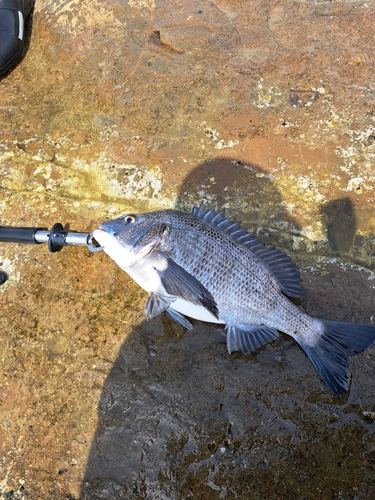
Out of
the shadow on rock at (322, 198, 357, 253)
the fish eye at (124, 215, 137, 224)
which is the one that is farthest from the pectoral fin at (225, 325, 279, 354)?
the fish eye at (124, 215, 137, 224)

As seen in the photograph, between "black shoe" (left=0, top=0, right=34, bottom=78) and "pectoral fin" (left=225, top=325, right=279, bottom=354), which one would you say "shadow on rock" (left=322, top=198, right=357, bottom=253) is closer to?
"pectoral fin" (left=225, top=325, right=279, bottom=354)

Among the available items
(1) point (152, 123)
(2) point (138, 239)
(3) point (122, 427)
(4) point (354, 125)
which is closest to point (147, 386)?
(3) point (122, 427)

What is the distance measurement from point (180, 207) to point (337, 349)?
6.11 feet

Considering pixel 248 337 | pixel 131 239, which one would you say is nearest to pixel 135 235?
pixel 131 239

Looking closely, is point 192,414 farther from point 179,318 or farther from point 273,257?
point 273,257

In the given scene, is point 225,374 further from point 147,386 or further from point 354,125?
point 354,125

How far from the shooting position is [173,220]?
3162 mm

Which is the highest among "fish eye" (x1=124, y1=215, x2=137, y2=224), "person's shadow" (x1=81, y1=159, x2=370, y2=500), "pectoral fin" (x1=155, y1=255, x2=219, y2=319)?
"fish eye" (x1=124, y1=215, x2=137, y2=224)

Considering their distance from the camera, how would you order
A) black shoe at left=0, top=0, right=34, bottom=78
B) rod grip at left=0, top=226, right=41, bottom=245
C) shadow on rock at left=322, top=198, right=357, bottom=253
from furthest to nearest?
black shoe at left=0, top=0, right=34, bottom=78
shadow on rock at left=322, top=198, right=357, bottom=253
rod grip at left=0, top=226, right=41, bottom=245

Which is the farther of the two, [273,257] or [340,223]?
[340,223]

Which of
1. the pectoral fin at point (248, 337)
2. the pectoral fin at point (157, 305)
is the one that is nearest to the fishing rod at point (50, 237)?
the pectoral fin at point (157, 305)

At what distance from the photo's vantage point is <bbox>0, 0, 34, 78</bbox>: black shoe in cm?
433

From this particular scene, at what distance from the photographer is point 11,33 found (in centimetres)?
438

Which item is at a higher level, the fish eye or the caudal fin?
the fish eye
